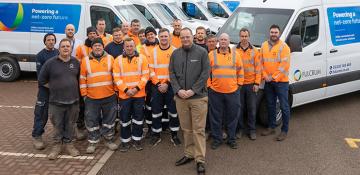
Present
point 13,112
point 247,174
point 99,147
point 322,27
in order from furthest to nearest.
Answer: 1. point 13,112
2. point 322,27
3. point 99,147
4. point 247,174

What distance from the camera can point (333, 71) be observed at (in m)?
8.07

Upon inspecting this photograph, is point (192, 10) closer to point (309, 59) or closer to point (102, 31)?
point (102, 31)

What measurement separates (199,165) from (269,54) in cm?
221

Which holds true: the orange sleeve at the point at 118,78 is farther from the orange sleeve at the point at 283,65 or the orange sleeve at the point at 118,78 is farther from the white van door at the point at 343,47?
the white van door at the point at 343,47

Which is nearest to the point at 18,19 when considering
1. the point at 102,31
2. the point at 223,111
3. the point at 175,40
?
the point at 102,31

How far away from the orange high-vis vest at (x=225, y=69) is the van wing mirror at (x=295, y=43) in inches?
49.4

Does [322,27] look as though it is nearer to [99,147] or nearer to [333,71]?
[333,71]

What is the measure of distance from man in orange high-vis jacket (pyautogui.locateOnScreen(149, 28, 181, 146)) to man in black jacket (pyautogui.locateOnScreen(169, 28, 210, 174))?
80 centimetres

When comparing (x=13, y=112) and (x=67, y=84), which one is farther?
(x=13, y=112)

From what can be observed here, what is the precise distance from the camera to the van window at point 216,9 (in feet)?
65.7

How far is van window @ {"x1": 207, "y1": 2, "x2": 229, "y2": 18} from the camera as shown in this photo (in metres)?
20.0

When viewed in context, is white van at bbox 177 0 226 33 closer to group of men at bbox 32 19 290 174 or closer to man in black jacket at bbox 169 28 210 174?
group of men at bbox 32 19 290 174

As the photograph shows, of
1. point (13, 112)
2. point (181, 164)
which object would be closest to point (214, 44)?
point (181, 164)

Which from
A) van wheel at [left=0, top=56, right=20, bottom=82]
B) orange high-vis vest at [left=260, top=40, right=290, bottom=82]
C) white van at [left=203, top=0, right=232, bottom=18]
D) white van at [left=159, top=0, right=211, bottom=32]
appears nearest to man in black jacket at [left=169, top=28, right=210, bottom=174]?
orange high-vis vest at [left=260, top=40, right=290, bottom=82]
